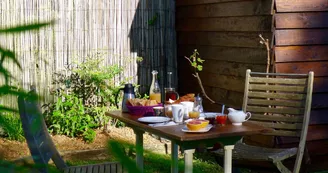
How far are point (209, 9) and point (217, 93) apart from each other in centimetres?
97

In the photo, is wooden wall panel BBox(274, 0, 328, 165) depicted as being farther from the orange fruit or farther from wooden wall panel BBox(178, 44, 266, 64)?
the orange fruit

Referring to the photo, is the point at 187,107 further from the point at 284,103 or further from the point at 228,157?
the point at 284,103

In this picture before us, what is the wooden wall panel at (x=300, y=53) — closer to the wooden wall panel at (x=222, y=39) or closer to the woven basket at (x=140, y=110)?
the wooden wall panel at (x=222, y=39)

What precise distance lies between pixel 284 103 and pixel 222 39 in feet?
6.05

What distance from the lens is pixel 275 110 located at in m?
4.89

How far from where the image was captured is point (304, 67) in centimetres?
558

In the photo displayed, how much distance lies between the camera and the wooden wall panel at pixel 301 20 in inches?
216

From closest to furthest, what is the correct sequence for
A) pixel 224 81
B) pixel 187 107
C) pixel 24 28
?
pixel 24 28, pixel 187 107, pixel 224 81

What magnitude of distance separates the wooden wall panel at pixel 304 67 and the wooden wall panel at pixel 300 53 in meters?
0.04

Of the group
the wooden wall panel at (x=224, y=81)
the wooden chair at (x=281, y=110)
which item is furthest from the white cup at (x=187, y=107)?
the wooden wall panel at (x=224, y=81)

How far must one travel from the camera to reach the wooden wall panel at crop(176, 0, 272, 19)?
5.66 m

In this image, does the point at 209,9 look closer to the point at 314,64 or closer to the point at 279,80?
the point at 314,64

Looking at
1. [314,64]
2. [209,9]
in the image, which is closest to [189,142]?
[314,64]

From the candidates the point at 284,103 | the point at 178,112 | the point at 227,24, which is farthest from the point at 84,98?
the point at 178,112
